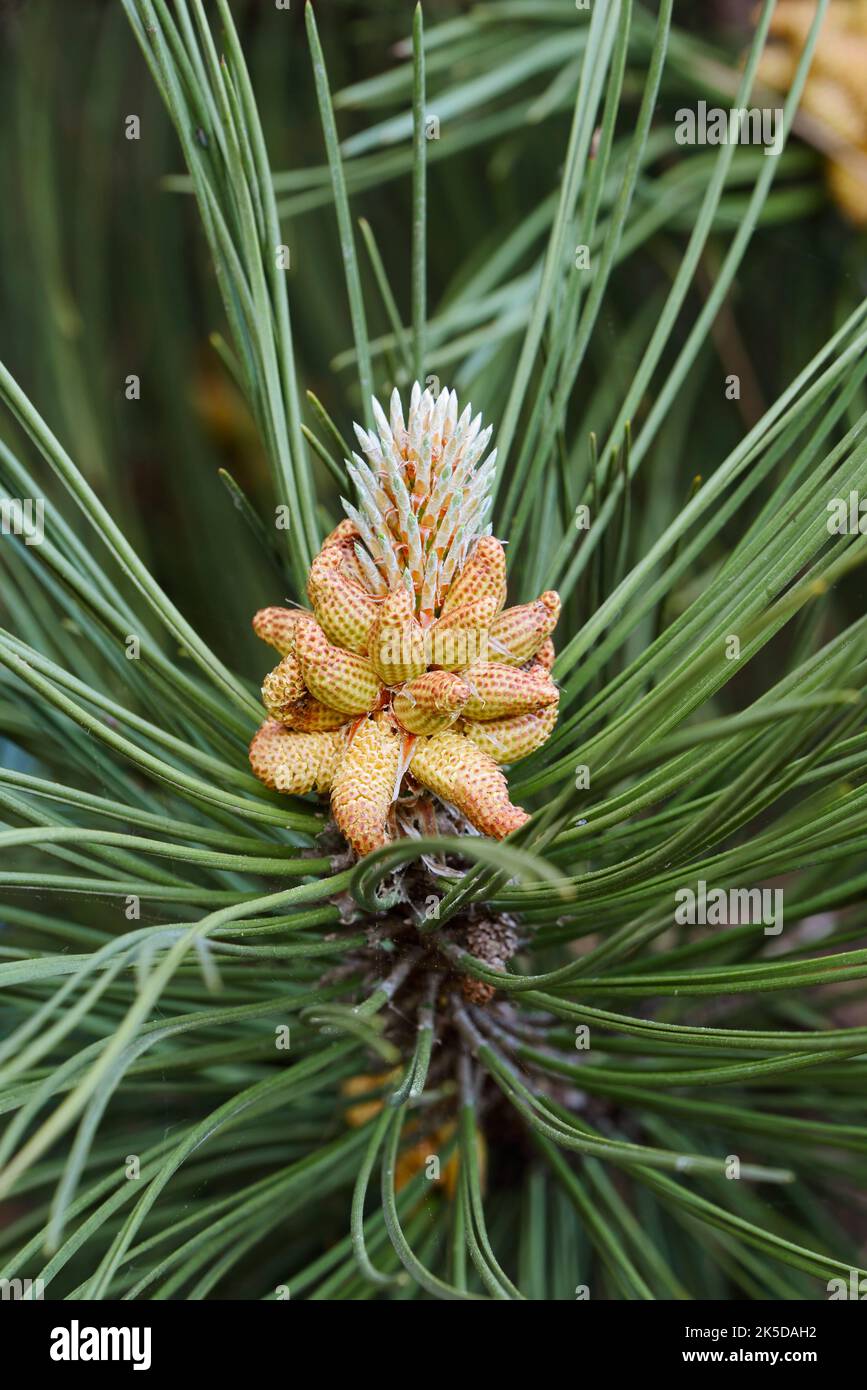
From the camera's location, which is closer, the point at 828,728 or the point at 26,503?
the point at 828,728

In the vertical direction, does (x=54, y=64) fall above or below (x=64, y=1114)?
above
